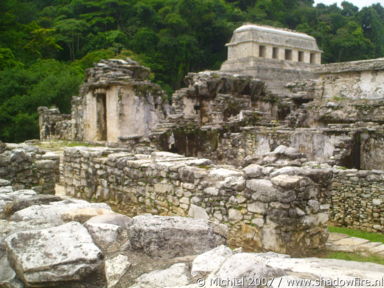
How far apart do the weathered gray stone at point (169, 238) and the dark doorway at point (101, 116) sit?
10990mm

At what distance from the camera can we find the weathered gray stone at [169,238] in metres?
2.49

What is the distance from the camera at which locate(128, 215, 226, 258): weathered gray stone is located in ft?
8.18

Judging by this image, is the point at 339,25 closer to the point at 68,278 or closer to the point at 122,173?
the point at 122,173

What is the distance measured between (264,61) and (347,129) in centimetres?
2231

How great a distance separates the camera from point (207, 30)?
40125mm

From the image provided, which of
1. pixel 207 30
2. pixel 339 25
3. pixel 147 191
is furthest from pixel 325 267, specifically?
pixel 339 25

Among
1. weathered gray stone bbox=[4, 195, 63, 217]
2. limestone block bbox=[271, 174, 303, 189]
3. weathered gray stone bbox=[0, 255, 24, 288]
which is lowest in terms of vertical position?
weathered gray stone bbox=[0, 255, 24, 288]

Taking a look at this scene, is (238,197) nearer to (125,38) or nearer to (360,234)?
(360,234)

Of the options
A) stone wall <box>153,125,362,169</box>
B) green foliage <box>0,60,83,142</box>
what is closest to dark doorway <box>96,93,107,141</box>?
stone wall <box>153,125,362,169</box>

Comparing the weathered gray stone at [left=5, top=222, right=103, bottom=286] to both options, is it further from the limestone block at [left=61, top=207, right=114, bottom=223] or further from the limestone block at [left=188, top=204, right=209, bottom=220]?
the limestone block at [left=188, top=204, right=209, bottom=220]

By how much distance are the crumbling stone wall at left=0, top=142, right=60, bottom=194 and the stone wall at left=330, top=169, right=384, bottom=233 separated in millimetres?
5154

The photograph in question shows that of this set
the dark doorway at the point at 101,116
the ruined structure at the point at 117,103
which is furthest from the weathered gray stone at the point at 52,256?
the dark doorway at the point at 101,116

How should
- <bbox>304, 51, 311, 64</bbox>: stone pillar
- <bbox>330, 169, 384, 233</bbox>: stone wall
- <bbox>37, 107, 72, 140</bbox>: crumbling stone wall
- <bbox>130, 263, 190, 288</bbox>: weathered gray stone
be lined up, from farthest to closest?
1. <bbox>304, 51, 311, 64</bbox>: stone pillar
2. <bbox>37, 107, 72, 140</bbox>: crumbling stone wall
3. <bbox>330, 169, 384, 233</bbox>: stone wall
4. <bbox>130, 263, 190, 288</bbox>: weathered gray stone

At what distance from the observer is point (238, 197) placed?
411cm
